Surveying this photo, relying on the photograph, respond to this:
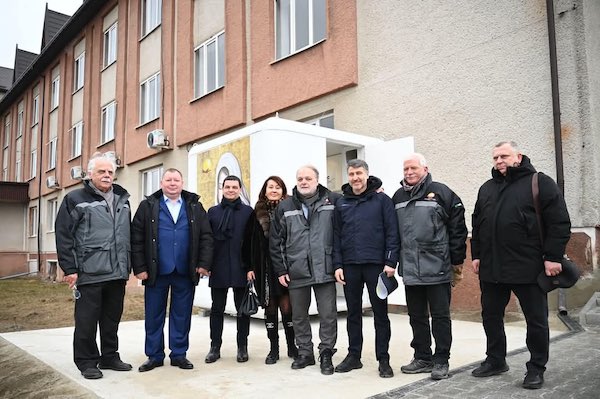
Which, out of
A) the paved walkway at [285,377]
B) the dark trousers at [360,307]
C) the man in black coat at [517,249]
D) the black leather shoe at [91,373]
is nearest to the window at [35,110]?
the paved walkway at [285,377]

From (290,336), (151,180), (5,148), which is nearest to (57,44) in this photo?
Answer: (151,180)

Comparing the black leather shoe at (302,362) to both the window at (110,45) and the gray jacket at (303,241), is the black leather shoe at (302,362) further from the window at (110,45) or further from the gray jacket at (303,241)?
the window at (110,45)

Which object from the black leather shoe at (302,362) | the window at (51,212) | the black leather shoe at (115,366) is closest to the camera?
the black leather shoe at (302,362)

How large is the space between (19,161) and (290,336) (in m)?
27.9

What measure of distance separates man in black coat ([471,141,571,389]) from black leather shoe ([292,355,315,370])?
1.41m

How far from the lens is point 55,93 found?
77.6 ft

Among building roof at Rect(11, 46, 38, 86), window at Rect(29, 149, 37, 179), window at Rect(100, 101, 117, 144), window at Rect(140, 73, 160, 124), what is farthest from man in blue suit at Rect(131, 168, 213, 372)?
building roof at Rect(11, 46, 38, 86)

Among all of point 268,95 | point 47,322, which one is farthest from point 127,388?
point 268,95

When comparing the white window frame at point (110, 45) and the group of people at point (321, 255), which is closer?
the group of people at point (321, 255)

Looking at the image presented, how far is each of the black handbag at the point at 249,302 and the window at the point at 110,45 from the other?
600 inches

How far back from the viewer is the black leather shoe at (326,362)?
4.45m

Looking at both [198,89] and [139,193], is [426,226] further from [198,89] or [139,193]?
[139,193]

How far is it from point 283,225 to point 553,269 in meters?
2.21

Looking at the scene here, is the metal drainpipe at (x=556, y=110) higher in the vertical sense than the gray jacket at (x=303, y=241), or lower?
higher
